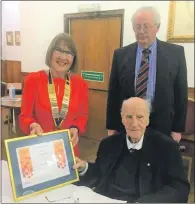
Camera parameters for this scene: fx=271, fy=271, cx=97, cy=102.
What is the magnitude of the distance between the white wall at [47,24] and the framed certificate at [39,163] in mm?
2118

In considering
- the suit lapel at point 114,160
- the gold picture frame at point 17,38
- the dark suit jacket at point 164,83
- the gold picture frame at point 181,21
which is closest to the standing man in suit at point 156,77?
the dark suit jacket at point 164,83

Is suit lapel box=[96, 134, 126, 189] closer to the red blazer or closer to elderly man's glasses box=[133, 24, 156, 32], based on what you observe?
the red blazer

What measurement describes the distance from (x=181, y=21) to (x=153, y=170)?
7.09 feet


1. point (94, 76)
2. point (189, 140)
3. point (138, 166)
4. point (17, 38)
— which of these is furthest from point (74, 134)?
point (94, 76)

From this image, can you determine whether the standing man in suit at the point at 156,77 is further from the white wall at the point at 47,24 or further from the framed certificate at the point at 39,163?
the white wall at the point at 47,24

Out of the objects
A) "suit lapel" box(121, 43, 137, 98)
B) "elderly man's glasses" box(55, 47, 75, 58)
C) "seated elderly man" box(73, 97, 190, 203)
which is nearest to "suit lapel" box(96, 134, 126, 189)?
"seated elderly man" box(73, 97, 190, 203)

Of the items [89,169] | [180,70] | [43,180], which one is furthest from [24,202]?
[180,70]

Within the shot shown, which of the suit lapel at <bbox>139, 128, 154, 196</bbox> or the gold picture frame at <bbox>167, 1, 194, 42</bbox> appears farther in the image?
the gold picture frame at <bbox>167, 1, 194, 42</bbox>

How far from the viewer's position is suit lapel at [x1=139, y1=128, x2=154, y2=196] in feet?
4.51

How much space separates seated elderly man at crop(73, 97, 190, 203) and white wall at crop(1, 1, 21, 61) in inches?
56.0

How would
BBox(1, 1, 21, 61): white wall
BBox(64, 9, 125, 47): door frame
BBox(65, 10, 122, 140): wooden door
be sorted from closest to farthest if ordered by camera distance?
BBox(1, 1, 21, 61): white wall < BBox(64, 9, 125, 47): door frame < BBox(65, 10, 122, 140): wooden door

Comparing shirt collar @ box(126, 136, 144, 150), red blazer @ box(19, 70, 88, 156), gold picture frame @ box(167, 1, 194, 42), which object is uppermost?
gold picture frame @ box(167, 1, 194, 42)

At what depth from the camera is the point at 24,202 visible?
108 centimetres

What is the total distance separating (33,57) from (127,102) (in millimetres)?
2516
